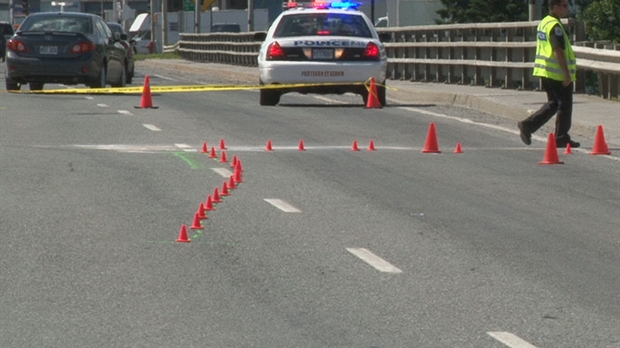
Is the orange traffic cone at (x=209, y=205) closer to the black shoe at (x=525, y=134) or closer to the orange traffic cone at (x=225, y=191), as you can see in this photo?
the orange traffic cone at (x=225, y=191)

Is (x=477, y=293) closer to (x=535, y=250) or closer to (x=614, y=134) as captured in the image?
(x=535, y=250)

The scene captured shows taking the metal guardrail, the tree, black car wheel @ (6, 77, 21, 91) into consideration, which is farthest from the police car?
the tree

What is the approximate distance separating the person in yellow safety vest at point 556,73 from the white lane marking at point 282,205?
18.1 ft

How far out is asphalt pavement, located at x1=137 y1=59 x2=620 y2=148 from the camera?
19.7 meters

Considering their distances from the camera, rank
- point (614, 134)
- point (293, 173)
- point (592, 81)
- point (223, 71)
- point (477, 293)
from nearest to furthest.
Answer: point (477, 293) → point (293, 173) → point (614, 134) → point (592, 81) → point (223, 71)

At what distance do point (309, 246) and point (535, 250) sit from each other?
1.45m

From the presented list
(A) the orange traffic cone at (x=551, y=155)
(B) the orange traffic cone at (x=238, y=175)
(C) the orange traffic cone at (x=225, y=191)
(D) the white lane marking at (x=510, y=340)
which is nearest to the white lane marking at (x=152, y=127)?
(A) the orange traffic cone at (x=551, y=155)

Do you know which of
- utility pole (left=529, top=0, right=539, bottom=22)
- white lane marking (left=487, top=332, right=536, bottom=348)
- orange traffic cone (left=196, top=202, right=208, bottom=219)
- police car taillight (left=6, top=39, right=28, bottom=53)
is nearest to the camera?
white lane marking (left=487, top=332, right=536, bottom=348)

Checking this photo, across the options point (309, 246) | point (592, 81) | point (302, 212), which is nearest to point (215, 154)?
point (302, 212)

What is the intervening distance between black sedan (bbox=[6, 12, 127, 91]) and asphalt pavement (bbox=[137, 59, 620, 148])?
16.6ft

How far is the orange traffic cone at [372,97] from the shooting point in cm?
2447

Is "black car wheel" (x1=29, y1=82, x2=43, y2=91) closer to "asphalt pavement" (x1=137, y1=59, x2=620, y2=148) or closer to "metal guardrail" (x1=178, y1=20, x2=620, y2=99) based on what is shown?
"asphalt pavement" (x1=137, y1=59, x2=620, y2=148)

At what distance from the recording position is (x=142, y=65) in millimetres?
56750

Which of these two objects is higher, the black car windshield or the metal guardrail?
the black car windshield
